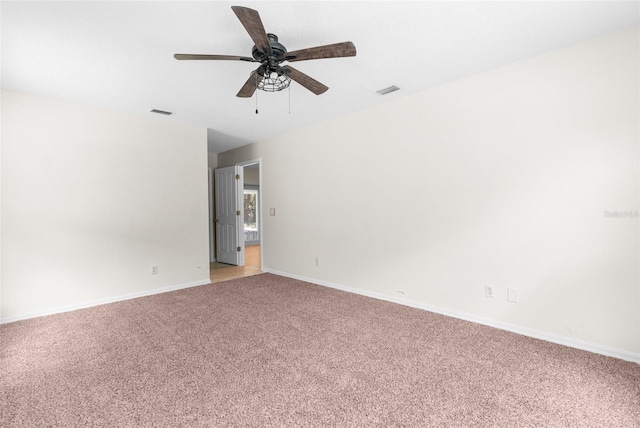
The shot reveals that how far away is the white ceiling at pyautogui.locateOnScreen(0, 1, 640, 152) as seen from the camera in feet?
6.52

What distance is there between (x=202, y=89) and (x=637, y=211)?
3.92 meters

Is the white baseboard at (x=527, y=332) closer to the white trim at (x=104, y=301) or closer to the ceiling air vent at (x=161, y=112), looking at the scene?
the white trim at (x=104, y=301)

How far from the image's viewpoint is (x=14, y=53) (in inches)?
97.1

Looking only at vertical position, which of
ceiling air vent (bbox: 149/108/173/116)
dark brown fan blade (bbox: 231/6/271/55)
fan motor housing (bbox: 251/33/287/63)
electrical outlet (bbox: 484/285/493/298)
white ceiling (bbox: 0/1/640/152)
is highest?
white ceiling (bbox: 0/1/640/152)

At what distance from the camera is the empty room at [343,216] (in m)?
1.91

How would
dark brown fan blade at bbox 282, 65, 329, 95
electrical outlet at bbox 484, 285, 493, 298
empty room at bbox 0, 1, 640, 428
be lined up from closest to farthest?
empty room at bbox 0, 1, 640, 428 < dark brown fan blade at bbox 282, 65, 329, 95 < electrical outlet at bbox 484, 285, 493, 298

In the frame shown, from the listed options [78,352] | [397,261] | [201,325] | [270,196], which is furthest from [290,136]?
[78,352]

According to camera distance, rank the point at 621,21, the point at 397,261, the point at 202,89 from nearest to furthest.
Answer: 1. the point at 621,21
2. the point at 202,89
3. the point at 397,261

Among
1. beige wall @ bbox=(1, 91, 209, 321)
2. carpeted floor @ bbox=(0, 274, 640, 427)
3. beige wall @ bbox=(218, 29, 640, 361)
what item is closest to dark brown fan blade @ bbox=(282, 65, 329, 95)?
beige wall @ bbox=(218, 29, 640, 361)

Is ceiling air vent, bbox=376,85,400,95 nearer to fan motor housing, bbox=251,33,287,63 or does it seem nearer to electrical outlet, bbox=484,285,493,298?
fan motor housing, bbox=251,33,287,63

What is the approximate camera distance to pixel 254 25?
1.72 meters

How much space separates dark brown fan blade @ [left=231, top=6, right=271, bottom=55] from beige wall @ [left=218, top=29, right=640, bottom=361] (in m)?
2.10

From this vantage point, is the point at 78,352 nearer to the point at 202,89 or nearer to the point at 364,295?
the point at 202,89

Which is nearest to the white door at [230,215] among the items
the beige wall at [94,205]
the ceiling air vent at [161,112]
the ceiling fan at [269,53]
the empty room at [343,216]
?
the beige wall at [94,205]
